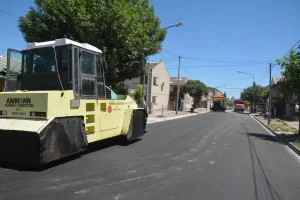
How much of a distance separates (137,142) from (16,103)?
5620 millimetres

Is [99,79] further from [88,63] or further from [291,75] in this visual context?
[291,75]

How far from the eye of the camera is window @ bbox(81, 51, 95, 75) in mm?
8359

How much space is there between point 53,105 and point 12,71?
104 inches

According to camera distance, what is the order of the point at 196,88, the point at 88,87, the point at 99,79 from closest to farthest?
the point at 88,87 < the point at 99,79 < the point at 196,88

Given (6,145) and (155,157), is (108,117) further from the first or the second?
(6,145)

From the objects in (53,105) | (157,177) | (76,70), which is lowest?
(157,177)

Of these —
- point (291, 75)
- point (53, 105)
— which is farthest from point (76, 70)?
point (291, 75)

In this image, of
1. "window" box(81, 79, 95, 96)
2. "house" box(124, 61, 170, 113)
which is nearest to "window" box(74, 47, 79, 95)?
"window" box(81, 79, 95, 96)

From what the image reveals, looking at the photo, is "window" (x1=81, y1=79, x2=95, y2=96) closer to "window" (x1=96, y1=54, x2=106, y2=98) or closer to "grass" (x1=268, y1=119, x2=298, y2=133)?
"window" (x1=96, y1=54, x2=106, y2=98)

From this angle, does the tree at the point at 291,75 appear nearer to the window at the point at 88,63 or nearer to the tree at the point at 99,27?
the tree at the point at 99,27

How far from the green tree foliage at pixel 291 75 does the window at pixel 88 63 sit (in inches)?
446

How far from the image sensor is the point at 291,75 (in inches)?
A: 620

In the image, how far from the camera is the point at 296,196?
5.93 m

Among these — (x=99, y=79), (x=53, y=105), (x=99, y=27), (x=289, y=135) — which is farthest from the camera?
(x=289, y=135)
